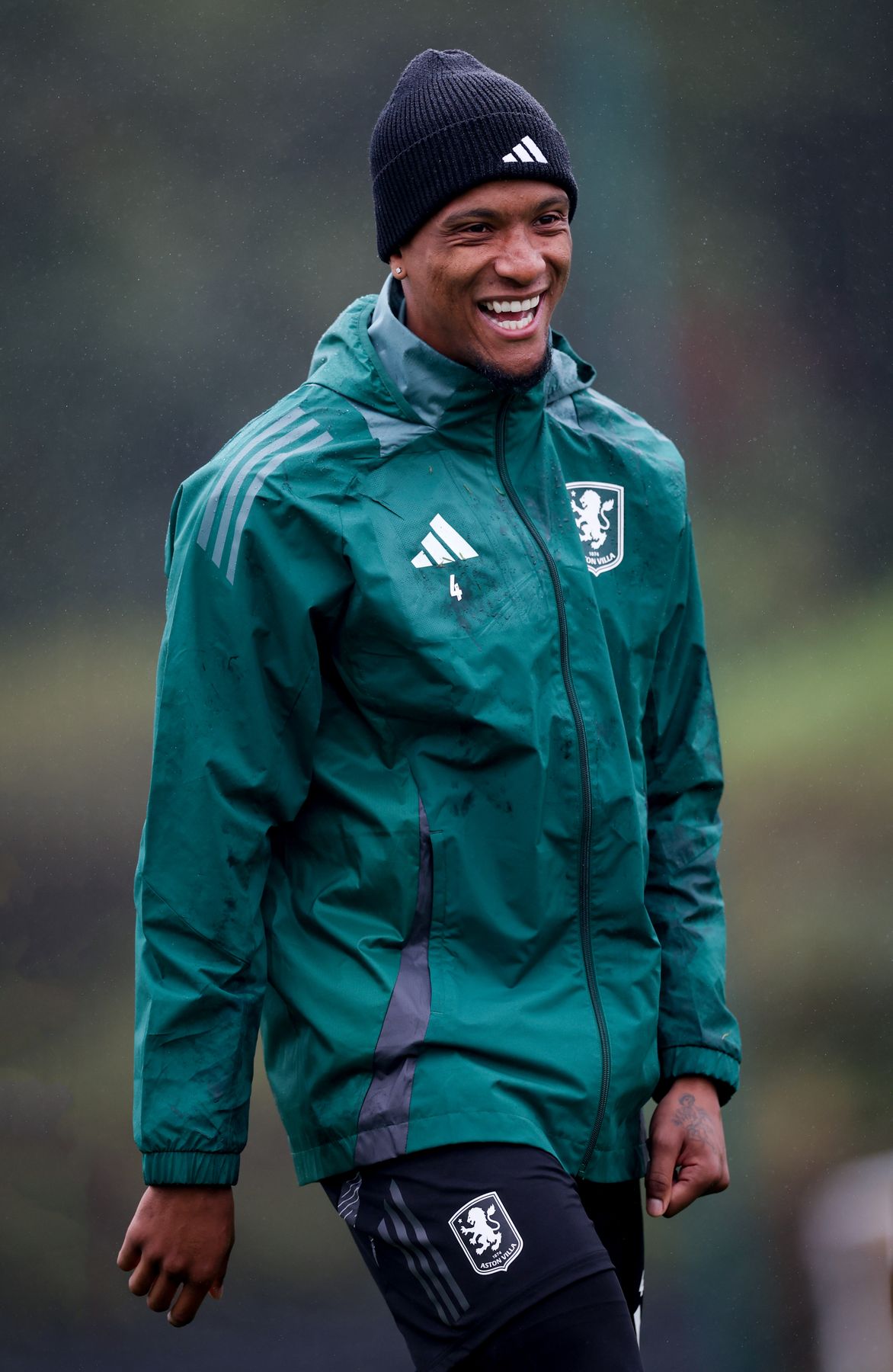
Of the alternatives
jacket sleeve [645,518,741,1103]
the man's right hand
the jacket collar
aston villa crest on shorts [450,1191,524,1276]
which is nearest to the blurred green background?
jacket sleeve [645,518,741,1103]

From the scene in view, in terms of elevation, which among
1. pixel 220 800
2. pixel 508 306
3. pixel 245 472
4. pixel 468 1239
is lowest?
pixel 468 1239

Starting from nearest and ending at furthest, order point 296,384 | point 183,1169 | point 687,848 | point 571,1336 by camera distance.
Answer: point 571,1336, point 183,1169, point 687,848, point 296,384

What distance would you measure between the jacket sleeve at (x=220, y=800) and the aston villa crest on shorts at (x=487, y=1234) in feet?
0.85

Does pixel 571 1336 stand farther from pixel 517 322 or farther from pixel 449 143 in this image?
pixel 449 143

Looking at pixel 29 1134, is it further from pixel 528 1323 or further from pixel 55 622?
pixel 528 1323

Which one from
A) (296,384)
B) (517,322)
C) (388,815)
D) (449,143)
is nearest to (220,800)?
(388,815)

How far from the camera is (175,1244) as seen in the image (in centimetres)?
176

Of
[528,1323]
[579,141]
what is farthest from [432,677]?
[579,141]

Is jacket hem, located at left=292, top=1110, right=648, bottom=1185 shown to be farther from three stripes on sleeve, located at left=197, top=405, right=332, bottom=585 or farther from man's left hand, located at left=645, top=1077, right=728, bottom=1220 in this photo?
three stripes on sleeve, located at left=197, top=405, right=332, bottom=585

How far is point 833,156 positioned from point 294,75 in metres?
1.08

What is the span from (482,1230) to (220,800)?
50 cm

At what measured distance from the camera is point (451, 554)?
74.1 inches

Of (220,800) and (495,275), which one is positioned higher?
(495,275)

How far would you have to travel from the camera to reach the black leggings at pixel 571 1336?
1606 mm
